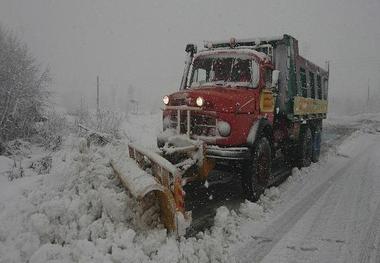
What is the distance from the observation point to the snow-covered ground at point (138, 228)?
3.92 meters

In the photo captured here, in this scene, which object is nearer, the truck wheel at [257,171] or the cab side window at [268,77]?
the truck wheel at [257,171]

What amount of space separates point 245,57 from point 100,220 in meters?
4.35

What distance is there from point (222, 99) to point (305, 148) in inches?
188

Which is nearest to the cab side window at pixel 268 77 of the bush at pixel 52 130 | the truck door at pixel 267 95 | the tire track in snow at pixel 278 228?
the truck door at pixel 267 95

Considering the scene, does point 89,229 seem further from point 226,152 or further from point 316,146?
point 316,146

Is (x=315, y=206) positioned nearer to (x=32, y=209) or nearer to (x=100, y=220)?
(x=100, y=220)

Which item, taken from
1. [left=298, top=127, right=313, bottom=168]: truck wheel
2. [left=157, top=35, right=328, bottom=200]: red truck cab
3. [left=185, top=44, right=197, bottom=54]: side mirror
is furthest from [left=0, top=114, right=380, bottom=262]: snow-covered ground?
[left=185, top=44, right=197, bottom=54]: side mirror

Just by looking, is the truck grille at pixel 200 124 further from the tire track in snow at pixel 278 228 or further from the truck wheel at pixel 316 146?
the truck wheel at pixel 316 146

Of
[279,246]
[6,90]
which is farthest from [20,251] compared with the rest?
[6,90]

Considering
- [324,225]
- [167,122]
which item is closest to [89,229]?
[167,122]

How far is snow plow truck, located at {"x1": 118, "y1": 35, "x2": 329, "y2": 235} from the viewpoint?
531 centimetres

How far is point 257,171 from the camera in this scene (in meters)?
6.68

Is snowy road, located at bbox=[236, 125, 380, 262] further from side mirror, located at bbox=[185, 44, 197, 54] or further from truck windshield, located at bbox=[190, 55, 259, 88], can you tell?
side mirror, located at bbox=[185, 44, 197, 54]

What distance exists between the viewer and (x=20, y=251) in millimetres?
3736
